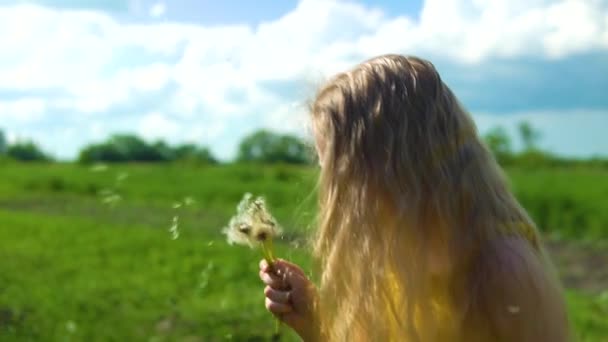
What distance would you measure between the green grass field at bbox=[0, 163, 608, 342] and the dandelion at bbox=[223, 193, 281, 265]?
4.0 inches

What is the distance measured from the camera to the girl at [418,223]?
2496 millimetres

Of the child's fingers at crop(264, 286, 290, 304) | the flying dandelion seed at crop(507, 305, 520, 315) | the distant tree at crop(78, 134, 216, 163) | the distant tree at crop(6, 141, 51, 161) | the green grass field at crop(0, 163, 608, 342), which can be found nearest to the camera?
the flying dandelion seed at crop(507, 305, 520, 315)

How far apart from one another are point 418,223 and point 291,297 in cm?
40

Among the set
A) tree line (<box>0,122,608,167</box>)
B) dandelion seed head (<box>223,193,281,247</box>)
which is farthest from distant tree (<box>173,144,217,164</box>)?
dandelion seed head (<box>223,193,281,247</box>)

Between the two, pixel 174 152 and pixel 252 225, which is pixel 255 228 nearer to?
pixel 252 225

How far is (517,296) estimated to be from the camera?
8.06 ft

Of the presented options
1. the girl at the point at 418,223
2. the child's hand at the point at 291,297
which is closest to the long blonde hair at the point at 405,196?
the girl at the point at 418,223

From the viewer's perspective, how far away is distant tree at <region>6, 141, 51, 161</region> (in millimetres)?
30342

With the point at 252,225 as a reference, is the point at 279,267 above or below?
below

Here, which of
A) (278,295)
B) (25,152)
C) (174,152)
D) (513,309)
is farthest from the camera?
(25,152)

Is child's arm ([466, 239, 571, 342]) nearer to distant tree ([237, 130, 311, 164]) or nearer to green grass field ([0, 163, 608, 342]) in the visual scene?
green grass field ([0, 163, 608, 342])

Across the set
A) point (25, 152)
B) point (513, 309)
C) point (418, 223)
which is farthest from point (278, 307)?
point (25, 152)

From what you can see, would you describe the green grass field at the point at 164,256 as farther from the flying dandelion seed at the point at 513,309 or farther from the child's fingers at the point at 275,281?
the flying dandelion seed at the point at 513,309

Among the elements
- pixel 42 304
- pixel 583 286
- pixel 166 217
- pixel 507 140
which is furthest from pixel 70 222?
pixel 507 140
